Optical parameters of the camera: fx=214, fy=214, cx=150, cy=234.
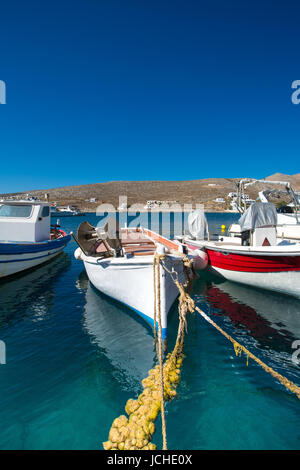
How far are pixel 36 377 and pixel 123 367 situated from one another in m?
2.01

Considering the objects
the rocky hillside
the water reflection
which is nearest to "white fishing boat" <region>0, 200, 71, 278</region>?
the water reflection

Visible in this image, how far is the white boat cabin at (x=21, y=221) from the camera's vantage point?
44.5 ft

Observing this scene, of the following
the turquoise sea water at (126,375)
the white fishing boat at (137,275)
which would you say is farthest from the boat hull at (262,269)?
the white fishing boat at (137,275)

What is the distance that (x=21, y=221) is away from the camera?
547 inches

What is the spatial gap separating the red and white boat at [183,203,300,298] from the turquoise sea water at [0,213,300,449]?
1175 mm

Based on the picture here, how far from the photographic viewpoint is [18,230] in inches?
545

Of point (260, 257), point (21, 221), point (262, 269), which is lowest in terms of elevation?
point (262, 269)

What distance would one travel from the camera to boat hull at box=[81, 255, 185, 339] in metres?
6.09

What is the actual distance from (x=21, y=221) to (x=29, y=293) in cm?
583

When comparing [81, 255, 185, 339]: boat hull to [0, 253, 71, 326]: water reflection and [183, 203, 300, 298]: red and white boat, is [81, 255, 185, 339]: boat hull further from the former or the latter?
[183, 203, 300, 298]: red and white boat

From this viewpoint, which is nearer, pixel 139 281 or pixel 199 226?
pixel 139 281

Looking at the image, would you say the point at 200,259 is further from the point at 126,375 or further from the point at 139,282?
the point at 126,375

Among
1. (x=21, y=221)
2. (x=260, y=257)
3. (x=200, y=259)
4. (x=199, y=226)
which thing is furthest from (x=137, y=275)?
(x=21, y=221)
